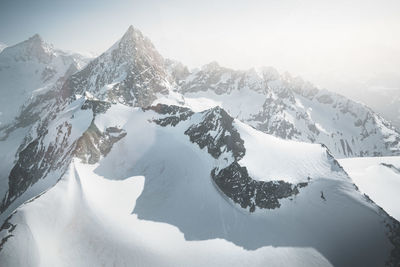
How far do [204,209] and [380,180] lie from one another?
68.3m

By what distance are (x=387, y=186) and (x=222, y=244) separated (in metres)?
66.1

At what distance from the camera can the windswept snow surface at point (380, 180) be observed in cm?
6588

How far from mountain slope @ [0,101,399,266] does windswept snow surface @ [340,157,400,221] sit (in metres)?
23.1

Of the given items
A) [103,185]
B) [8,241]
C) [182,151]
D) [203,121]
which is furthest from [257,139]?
[8,241]

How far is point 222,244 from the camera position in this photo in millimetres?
46625

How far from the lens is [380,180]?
267 feet

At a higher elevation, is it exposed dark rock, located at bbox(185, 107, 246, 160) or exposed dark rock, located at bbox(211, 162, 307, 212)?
exposed dark rock, located at bbox(185, 107, 246, 160)

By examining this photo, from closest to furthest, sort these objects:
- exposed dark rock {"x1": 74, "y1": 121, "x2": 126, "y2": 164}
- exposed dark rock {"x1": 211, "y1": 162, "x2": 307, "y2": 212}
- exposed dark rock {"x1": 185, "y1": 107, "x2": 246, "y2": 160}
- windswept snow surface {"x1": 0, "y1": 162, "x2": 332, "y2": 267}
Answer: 1. windswept snow surface {"x1": 0, "y1": 162, "x2": 332, "y2": 267}
2. exposed dark rock {"x1": 211, "y1": 162, "x2": 307, "y2": 212}
3. exposed dark rock {"x1": 74, "y1": 121, "x2": 126, "y2": 164}
4. exposed dark rock {"x1": 185, "y1": 107, "x2": 246, "y2": 160}

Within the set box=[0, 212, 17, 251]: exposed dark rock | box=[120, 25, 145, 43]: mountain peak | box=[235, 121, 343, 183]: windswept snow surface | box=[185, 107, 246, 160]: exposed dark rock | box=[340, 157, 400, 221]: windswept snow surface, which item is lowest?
box=[340, 157, 400, 221]: windswept snow surface

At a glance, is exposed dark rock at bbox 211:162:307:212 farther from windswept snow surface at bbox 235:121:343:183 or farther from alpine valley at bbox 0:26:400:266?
windswept snow surface at bbox 235:121:343:183

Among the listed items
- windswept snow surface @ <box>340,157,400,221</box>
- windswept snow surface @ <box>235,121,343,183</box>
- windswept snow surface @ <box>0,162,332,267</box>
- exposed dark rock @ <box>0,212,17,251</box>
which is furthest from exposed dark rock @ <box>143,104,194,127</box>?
windswept snow surface @ <box>340,157,400,221</box>

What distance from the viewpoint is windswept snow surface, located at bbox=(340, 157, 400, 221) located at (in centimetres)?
6588

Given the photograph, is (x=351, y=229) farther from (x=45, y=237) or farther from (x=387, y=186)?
(x=45, y=237)

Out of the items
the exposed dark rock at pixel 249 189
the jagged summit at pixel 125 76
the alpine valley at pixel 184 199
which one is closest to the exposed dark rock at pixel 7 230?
the alpine valley at pixel 184 199
